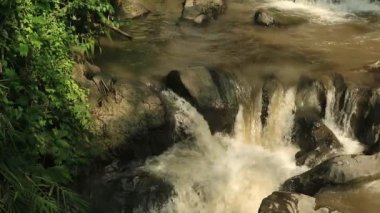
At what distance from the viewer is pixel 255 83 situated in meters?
11.6

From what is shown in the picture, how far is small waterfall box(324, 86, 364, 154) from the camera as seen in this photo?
11.2m

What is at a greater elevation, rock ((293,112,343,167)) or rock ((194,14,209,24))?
rock ((194,14,209,24))

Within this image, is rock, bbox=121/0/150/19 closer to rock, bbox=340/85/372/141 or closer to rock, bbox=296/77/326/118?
rock, bbox=296/77/326/118

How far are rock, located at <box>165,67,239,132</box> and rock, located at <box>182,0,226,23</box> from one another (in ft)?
13.0

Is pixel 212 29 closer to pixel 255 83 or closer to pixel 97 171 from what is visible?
pixel 255 83

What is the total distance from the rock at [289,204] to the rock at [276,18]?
6969 millimetres

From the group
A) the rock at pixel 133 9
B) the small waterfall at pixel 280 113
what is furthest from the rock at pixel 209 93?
the rock at pixel 133 9

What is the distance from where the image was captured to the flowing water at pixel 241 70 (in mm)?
9930

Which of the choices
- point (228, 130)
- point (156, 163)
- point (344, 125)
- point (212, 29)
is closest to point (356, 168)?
point (344, 125)

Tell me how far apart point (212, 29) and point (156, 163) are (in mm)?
5692

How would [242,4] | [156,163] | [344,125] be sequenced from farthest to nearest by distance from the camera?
1. [242,4]
2. [344,125]
3. [156,163]

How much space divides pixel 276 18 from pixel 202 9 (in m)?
2.19

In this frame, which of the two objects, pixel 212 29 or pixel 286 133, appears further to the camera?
pixel 212 29

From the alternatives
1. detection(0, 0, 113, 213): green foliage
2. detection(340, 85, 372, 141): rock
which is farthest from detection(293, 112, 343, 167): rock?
detection(0, 0, 113, 213): green foliage
